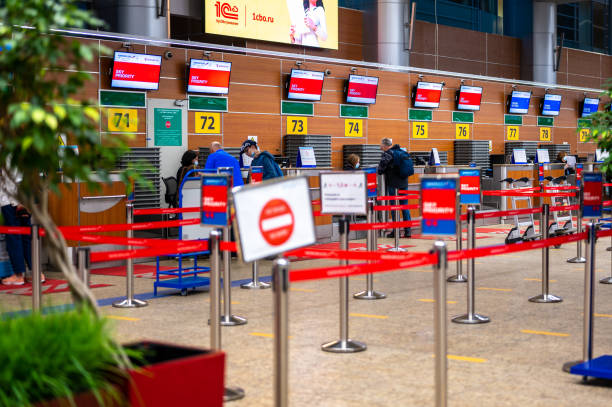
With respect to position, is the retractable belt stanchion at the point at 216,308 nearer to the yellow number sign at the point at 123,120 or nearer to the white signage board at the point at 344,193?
the white signage board at the point at 344,193

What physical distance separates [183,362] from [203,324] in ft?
12.9

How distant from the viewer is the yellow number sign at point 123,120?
497 inches

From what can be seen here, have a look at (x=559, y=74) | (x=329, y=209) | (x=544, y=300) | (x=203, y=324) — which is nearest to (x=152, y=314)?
(x=203, y=324)

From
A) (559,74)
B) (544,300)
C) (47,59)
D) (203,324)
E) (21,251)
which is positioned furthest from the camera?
(559,74)

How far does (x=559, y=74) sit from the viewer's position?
27.8 meters

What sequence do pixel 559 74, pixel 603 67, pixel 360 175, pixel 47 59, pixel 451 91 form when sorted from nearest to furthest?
pixel 47 59 < pixel 360 175 < pixel 451 91 < pixel 559 74 < pixel 603 67

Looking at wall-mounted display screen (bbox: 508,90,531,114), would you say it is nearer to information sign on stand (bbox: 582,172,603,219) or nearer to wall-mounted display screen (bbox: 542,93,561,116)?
wall-mounted display screen (bbox: 542,93,561,116)

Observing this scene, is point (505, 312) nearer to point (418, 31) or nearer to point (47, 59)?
point (47, 59)

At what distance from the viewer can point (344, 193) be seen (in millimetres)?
7320

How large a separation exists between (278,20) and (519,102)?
7851mm

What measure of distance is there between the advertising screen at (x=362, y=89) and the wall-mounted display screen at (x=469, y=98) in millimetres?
3429

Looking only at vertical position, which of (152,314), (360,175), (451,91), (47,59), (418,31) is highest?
(418,31)

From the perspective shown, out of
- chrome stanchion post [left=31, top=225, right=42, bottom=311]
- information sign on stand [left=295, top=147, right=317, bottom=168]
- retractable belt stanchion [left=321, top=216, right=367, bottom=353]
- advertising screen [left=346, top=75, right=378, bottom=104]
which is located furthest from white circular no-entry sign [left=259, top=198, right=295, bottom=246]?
advertising screen [left=346, top=75, right=378, bottom=104]

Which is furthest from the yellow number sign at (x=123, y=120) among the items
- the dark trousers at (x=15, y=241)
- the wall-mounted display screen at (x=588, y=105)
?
the wall-mounted display screen at (x=588, y=105)
